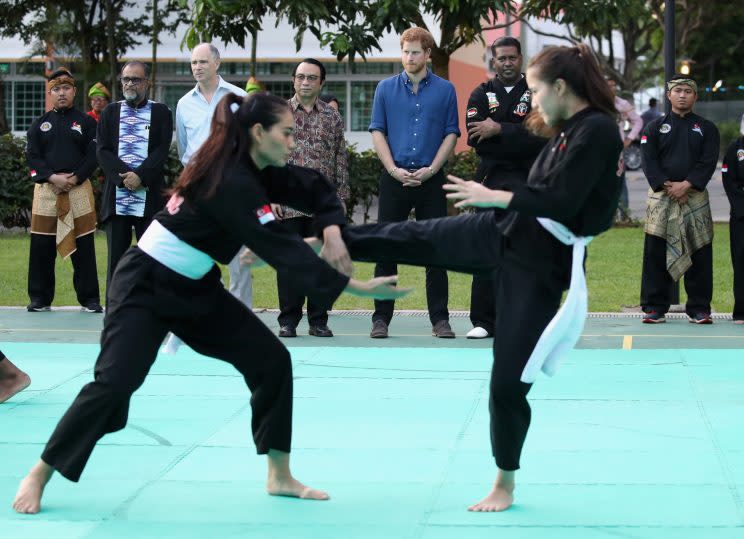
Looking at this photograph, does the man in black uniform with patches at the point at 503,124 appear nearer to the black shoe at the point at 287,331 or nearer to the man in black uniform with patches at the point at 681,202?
the black shoe at the point at 287,331

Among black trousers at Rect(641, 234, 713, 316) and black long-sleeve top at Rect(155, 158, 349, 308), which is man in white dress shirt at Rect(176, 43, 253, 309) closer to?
black trousers at Rect(641, 234, 713, 316)

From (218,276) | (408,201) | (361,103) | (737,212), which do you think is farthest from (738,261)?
(361,103)

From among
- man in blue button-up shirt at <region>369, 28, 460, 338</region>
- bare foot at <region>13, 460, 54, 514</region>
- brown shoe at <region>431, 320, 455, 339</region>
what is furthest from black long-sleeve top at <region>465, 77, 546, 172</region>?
bare foot at <region>13, 460, 54, 514</region>

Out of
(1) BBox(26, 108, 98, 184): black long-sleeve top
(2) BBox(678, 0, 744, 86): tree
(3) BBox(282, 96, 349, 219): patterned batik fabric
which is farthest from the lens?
(2) BBox(678, 0, 744, 86): tree

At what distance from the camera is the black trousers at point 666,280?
10133 mm

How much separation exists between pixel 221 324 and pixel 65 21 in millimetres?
21841

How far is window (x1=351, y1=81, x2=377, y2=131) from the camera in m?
30.8

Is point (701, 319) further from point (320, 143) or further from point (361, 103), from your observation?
point (361, 103)

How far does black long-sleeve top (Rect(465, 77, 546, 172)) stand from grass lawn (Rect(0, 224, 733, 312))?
106 inches

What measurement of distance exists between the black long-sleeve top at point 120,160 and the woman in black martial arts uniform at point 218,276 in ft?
16.2

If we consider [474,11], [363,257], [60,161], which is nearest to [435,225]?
[363,257]

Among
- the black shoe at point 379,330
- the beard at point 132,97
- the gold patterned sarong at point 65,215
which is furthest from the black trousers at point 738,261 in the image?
the gold patterned sarong at point 65,215

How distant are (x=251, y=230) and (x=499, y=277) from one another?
1025mm

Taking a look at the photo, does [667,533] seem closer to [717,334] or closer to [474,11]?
[717,334]
